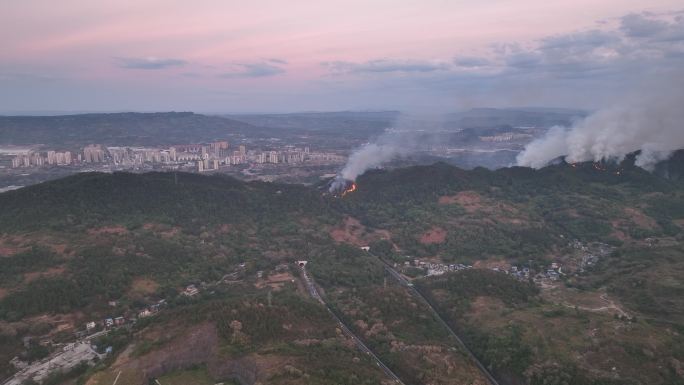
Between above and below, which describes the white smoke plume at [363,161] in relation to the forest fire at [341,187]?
A: above

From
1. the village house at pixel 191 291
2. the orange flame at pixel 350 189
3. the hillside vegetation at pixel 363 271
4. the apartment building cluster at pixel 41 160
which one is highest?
the apartment building cluster at pixel 41 160

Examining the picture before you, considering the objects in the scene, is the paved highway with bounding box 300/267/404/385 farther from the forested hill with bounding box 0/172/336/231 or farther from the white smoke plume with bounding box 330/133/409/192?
the white smoke plume with bounding box 330/133/409/192

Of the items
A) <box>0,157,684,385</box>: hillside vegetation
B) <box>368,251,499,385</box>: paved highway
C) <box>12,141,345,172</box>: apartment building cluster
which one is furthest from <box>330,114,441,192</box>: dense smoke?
<box>368,251,499,385</box>: paved highway

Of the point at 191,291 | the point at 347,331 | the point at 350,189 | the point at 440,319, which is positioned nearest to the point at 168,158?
the point at 350,189

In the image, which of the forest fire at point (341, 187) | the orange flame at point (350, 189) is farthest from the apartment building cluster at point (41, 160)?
the orange flame at point (350, 189)

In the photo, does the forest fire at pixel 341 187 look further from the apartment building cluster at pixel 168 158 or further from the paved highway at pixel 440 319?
the apartment building cluster at pixel 168 158

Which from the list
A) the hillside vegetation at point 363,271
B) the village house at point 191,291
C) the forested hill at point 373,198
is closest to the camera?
the hillside vegetation at point 363,271

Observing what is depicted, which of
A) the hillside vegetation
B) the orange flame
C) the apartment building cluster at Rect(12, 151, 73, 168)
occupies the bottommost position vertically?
the hillside vegetation

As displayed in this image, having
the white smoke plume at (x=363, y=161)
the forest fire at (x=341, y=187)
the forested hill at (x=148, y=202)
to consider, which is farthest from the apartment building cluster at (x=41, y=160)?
the forest fire at (x=341, y=187)

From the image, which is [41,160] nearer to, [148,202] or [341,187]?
[148,202]

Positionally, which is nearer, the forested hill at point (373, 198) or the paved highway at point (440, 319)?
the paved highway at point (440, 319)

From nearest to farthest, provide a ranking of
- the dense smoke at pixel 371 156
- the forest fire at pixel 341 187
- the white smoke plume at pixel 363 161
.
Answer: the forest fire at pixel 341 187, the white smoke plume at pixel 363 161, the dense smoke at pixel 371 156

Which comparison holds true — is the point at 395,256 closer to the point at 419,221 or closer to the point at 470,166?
the point at 419,221
